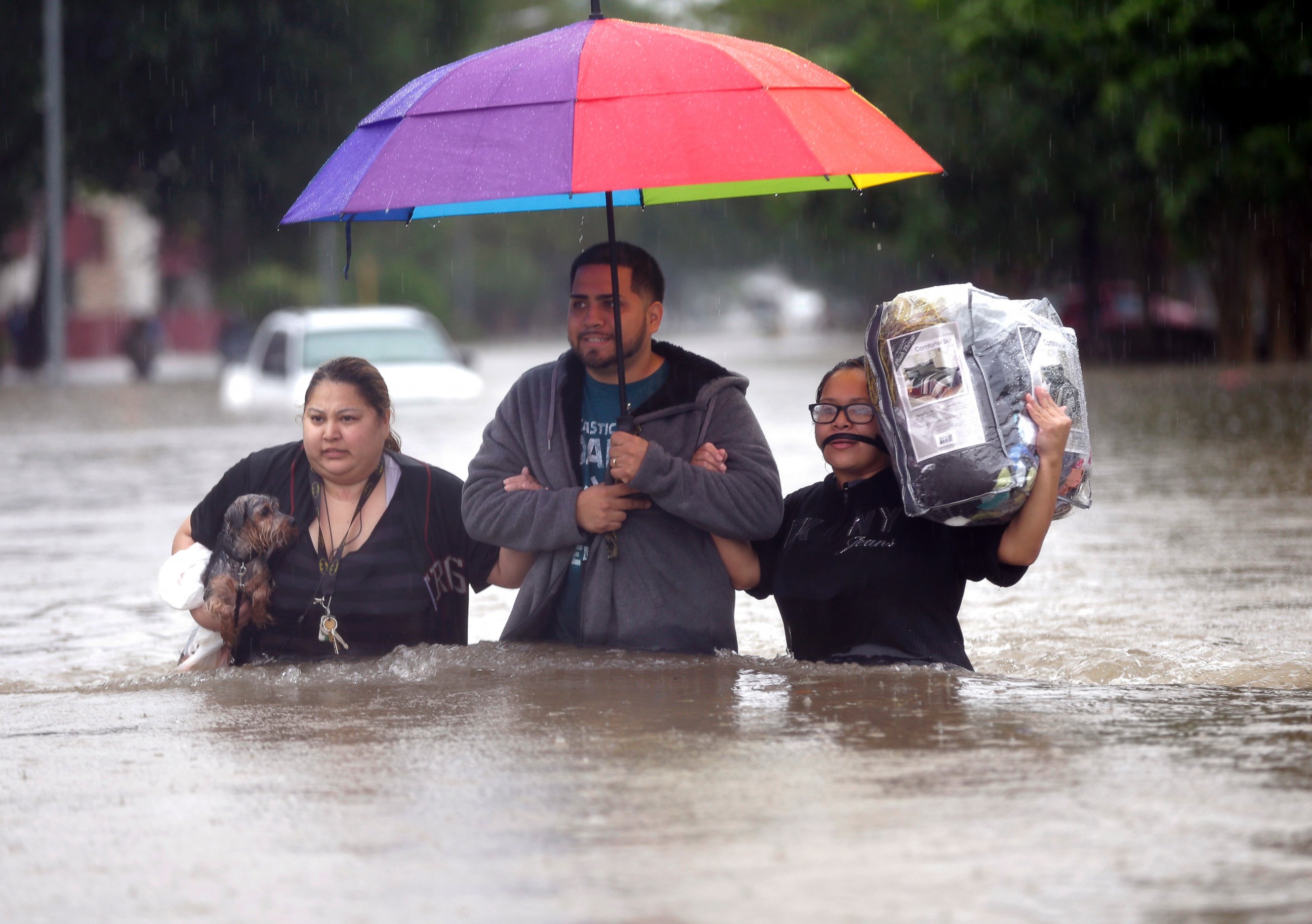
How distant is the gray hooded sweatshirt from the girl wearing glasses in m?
0.09

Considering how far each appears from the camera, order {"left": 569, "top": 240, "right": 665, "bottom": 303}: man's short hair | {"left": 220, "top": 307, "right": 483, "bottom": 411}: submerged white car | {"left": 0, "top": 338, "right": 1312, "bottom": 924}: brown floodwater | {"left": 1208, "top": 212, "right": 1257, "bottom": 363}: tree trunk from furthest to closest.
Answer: {"left": 1208, "top": 212, "right": 1257, "bottom": 363}: tree trunk → {"left": 220, "top": 307, "right": 483, "bottom": 411}: submerged white car → {"left": 569, "top": 240, "right": 665, "bottom": 303}: man's short hair → {"left": 0, "top": 338, "right": 1312, "bottom": 924}: brown floodwater

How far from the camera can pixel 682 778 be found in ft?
13.9

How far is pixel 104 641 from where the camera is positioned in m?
7.61

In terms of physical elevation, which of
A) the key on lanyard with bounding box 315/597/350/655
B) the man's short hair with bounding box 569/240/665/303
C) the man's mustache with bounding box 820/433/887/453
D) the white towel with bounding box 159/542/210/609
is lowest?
the key on lanyard with bounding box 315/597/350/655

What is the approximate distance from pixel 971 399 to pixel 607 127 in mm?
1184

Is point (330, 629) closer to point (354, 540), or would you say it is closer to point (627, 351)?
point (354, 540)

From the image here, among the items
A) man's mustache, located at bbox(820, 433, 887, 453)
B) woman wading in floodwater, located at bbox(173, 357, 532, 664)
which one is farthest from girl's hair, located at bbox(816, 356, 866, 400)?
woman wading in floodwater, located at bbox(173, 357, 532, 664)

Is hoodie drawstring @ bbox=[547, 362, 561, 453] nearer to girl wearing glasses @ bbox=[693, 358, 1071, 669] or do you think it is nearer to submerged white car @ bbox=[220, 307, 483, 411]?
girl wearing glasses @ bbox=[693, 358, 1071, 669]

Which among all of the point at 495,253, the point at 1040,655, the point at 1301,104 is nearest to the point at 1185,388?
the point at 1301,104

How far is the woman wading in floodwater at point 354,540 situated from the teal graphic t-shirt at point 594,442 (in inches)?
6.3

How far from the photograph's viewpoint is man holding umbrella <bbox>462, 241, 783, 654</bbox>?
5.35m

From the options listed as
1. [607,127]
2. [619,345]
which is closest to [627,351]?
[619,345]

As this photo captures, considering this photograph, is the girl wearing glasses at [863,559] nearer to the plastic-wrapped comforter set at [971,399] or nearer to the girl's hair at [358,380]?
the plastic-wrapped comforter set at [971,399]

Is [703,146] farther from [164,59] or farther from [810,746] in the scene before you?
[164,59]
